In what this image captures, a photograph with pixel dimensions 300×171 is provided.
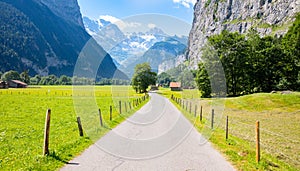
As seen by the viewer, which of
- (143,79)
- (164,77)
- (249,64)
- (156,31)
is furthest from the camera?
(249,64)

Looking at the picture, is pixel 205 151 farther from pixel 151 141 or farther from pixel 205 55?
pixel 205 55

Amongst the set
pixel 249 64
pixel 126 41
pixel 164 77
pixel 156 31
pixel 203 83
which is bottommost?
pixel 203 83

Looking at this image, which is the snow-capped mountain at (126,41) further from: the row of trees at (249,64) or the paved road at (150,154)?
the row of trees at (249,64)

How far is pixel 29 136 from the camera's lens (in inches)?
571

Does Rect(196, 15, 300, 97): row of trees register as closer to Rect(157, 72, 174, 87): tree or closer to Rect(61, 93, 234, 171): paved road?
Rect(157, 72, 174, 87): tree

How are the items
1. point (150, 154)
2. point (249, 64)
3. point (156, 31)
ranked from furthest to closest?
point (249, 64) → point (156, 31) → point (150, 154)

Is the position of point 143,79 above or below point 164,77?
below

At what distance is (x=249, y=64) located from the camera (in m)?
62.6

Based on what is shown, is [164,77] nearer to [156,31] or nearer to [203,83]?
[156,31]

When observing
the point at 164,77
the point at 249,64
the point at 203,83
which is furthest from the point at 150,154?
the point at 249,64

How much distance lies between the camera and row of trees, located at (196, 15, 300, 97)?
5919cm

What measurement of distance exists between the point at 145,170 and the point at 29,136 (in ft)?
30.5

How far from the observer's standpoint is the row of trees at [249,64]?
5919 centimetres

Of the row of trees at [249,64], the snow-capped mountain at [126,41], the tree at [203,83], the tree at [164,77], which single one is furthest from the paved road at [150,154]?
the tree at [203,83]
